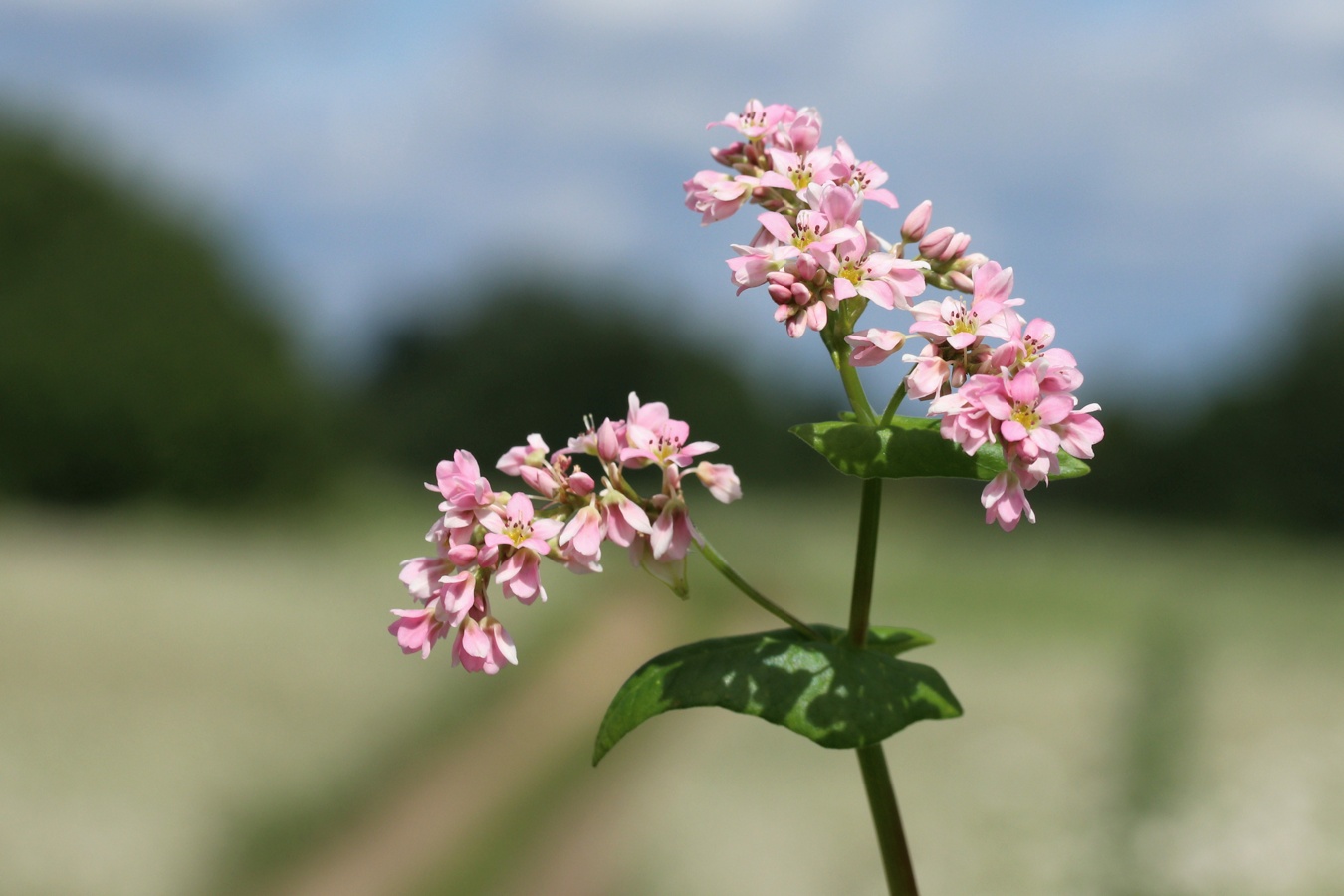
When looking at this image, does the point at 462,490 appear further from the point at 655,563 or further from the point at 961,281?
the point at 961,281

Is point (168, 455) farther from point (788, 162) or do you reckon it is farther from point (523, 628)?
point (788, 162)

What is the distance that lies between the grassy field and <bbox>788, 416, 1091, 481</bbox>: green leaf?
5.95 m

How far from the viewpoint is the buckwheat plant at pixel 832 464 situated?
168cm

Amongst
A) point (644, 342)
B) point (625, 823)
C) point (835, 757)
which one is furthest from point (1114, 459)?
point (625, 823)

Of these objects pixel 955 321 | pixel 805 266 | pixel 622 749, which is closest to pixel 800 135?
pixel 805 266

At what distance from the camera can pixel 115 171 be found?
31.3m

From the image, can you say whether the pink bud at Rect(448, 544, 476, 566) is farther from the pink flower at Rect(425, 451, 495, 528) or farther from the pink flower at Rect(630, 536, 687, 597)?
the pink flower at Rect(630, 536, 687, 597)

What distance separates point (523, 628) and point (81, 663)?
261 inches

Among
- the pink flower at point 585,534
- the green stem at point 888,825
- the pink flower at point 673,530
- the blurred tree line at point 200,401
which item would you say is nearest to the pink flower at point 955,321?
the pink flower at point 673,530

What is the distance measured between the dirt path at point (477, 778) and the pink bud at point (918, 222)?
876 centimetres

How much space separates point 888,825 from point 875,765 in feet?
0.29

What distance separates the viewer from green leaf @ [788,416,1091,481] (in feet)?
5.67

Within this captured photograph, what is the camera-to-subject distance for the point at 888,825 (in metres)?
1.84

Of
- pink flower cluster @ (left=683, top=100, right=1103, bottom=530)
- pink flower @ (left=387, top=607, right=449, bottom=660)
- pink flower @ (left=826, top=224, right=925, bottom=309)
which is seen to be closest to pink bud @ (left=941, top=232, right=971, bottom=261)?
pink flower cluster @ (left=683, top=100, right=1103, bottom=530)
